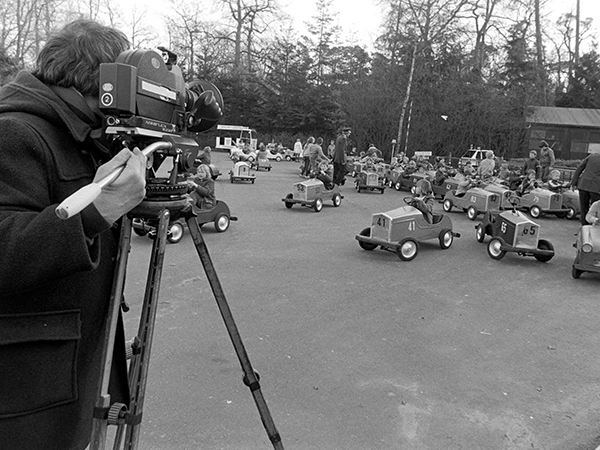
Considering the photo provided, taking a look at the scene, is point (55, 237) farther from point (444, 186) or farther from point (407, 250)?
point (444, 186)

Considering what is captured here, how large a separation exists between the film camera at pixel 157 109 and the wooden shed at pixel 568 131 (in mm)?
41808

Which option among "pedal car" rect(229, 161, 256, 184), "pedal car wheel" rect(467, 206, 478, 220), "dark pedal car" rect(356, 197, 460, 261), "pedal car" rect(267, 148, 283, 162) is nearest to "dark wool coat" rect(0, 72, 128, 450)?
"dark pedal car" rect(356, 197, 460, 261)

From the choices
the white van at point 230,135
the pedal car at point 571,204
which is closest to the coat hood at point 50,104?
the pedal car at point 571,204

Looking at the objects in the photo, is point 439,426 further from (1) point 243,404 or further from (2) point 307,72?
(2) point 307,72

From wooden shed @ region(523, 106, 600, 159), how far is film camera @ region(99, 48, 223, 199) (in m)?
41.8

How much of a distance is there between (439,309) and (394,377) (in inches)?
73.4

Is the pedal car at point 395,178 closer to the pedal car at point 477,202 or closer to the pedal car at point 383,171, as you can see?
the pedal car at point 383,171

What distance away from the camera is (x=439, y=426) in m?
3.24

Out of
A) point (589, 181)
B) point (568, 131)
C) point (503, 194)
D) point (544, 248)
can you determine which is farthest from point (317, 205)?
point (568, 131)

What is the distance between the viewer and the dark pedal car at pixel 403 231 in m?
7.83

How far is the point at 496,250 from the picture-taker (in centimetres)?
816

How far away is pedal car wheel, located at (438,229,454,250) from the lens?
28.2ft

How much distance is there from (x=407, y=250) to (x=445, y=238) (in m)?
1.20

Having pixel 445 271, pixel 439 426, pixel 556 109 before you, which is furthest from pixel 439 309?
pixel 556 109
